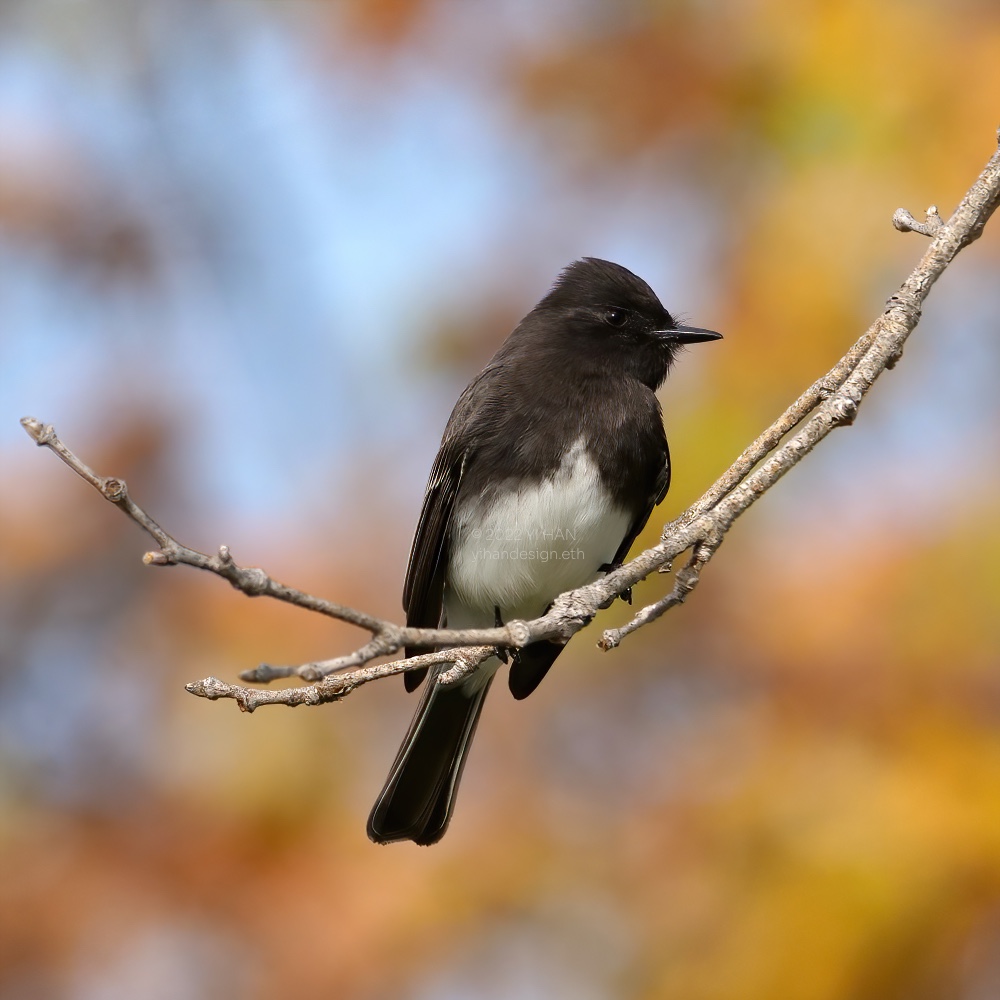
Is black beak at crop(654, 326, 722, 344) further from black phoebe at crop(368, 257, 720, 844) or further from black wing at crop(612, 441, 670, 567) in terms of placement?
black wing at crop(612, 441, 670, 567)

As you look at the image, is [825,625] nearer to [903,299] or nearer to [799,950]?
[799,950]

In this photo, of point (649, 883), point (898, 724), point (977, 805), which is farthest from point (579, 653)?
point (977, 805)

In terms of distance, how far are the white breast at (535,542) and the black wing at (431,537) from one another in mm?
60

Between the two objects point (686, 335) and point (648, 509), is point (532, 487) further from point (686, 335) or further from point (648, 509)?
point (686, 335)

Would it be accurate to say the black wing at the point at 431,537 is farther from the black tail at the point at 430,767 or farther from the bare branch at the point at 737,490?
the bare branch at the point at 737,490

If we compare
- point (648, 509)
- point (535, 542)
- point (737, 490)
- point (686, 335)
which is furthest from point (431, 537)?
point (737, 490)

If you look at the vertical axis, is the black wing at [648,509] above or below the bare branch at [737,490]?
above

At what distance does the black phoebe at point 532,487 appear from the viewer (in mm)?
3602

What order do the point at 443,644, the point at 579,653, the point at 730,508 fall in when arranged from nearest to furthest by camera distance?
1. the point at 443,644
2. the point at 730,508
3. the point at 579,653

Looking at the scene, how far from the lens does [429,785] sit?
3.70 m

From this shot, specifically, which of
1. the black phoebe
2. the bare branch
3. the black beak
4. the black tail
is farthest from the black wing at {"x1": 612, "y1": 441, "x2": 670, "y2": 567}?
the bare branch

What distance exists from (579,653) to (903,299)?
2740mm

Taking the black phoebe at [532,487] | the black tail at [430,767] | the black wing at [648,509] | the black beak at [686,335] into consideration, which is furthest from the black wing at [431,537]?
the black beak at [686,335]

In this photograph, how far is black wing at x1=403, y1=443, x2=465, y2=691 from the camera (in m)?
3.80
